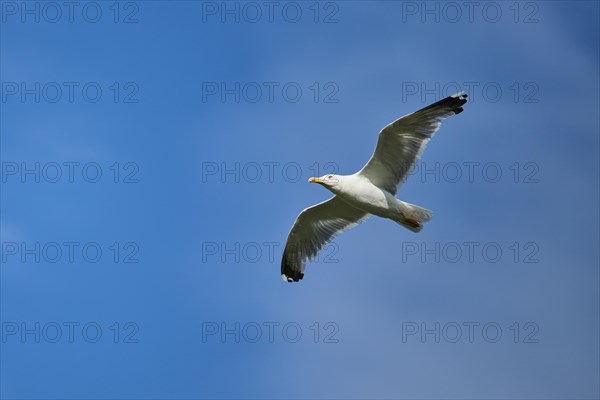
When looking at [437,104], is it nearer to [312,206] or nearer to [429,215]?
[429,215]

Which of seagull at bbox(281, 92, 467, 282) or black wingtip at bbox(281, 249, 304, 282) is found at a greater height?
seagull at bbox(281, 92, 467, 282)

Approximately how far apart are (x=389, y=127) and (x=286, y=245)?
2.85 metres

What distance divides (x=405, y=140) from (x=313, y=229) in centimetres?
227

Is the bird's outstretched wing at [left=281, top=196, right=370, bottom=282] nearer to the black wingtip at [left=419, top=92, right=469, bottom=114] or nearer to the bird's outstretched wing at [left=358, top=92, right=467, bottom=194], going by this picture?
the bird's outstretched wing at [left=358, top=92, right=467, bottom=194]

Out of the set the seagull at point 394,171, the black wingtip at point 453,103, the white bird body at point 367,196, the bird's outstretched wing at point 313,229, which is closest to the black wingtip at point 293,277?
the bird's outstretched wing at point 313,229

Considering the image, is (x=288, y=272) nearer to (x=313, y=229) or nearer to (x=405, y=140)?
(x=313, y=229)

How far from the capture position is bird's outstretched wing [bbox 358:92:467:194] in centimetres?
1320

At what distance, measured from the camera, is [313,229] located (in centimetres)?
1489

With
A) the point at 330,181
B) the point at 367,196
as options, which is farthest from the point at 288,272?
the point at 367,196

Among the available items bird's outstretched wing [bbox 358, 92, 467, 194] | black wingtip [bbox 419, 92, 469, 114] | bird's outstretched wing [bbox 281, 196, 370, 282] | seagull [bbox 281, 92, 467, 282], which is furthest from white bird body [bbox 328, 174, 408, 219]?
black wingtip [bbox 419, 92, 469, 114]

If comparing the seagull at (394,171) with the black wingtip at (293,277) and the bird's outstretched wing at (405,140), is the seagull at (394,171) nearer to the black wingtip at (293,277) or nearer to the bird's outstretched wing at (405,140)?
the bird's outstretched wing at (405,140)

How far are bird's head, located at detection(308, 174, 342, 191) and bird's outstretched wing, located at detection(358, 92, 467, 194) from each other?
309mm

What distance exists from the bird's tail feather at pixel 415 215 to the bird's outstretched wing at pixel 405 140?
484mm

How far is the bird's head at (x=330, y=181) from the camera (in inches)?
534
